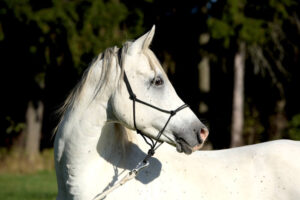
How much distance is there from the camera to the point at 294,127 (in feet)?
60.7

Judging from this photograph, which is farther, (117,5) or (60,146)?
(117,5)

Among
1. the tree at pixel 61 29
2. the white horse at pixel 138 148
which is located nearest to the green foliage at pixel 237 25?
the tree at pixel 61 29

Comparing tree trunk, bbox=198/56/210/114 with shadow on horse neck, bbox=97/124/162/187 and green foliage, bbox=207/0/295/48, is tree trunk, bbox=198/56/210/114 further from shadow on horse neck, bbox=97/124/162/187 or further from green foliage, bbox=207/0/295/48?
shadow on horse neck, bbox=97/124/162/187

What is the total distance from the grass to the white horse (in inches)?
247

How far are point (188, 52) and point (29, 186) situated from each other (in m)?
6.75

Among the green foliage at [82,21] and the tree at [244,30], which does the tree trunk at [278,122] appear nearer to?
the tree at [244,30]

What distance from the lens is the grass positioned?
10.8 meters

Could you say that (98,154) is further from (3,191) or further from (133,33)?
(133,33)

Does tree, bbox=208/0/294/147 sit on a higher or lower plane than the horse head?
lower

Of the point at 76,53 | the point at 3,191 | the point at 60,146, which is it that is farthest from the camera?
the point at 76,53

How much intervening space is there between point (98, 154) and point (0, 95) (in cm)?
1699

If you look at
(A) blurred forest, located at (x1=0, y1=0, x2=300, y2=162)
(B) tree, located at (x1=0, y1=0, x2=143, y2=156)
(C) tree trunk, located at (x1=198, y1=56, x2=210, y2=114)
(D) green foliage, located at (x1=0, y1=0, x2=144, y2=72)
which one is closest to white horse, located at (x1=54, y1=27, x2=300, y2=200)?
(A) blurred forest, located at (x1=0, y1=0, x2=300, y2=162)

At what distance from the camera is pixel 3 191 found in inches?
474

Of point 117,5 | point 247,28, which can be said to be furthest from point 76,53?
point 247,28
